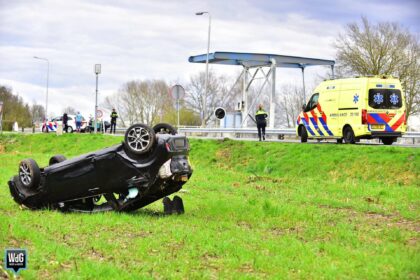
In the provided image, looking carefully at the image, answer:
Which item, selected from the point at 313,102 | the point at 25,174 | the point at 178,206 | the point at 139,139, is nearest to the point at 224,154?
A: the point at 313,102

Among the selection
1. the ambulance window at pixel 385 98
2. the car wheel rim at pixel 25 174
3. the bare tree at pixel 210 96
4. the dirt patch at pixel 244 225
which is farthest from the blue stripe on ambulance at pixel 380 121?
the bare tree at pixel 210 96

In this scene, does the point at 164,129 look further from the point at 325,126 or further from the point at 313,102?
the point at 313,102

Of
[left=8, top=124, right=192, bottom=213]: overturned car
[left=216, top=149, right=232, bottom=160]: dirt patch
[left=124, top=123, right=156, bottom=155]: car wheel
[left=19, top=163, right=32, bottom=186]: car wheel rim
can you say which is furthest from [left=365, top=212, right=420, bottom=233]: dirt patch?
[left=216, top=149, right=232, bottom=160]: dirt patch

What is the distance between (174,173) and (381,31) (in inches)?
1706

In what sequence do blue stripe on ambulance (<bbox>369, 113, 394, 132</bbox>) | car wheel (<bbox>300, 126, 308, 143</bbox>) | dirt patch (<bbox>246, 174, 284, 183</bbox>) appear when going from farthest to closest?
1. car wheel (<bbox>300, 126, 308, 143</bbox>)
2. blue stripe on ambulance (<bbox>369, 113, 394, 132</bbox>)
3. dirt patch (<bbox>246, 174, 284, 183</bbox>)

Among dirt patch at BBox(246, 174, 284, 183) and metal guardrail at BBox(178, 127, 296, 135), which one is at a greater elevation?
metal guardrail at BBox(178, 127, 296, 135)

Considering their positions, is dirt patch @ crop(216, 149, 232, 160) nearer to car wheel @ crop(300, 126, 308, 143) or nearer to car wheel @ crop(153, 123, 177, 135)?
car wheel @ crop(300, 126, 308, 143)

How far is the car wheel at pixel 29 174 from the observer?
11.4 metres

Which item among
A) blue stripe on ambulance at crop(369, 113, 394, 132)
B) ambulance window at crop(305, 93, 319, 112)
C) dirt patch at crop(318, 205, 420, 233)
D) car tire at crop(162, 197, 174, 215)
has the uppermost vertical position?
ambulance window at crop(305, 93, 319, 112)

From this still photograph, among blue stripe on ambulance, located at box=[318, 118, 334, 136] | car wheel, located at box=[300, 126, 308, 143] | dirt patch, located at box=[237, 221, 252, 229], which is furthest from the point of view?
car wheel, located at box=[300, 126, 308, 143]

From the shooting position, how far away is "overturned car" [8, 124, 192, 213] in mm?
10617

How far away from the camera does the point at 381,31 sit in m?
51.0

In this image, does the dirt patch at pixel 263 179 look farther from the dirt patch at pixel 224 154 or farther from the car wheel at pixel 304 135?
the car wheel at pixel 304 135

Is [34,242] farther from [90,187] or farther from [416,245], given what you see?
[416,245]
